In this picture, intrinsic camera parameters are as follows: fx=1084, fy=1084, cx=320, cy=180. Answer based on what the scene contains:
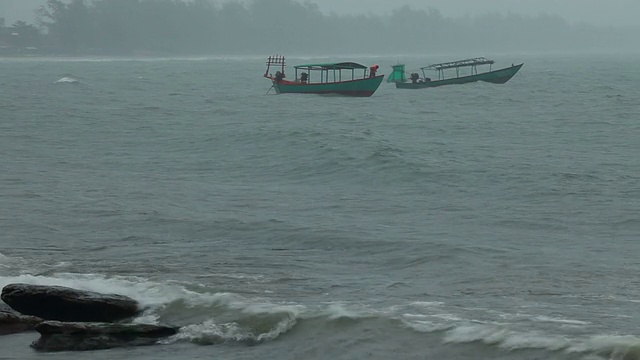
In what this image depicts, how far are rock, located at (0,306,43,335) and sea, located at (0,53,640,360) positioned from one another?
190 mm

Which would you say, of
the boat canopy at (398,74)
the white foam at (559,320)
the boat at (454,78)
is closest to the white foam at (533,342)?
the white foam at (559,320)

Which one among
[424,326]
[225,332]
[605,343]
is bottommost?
[225,332]

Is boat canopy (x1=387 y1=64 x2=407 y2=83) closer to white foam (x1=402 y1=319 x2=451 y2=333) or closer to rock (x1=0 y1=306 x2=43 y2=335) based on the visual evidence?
white foam (x1=402 y1=319 x2=451 y2=333)

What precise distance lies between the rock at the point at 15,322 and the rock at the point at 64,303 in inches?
9.0

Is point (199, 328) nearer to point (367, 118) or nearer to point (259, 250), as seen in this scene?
point (259, 250)

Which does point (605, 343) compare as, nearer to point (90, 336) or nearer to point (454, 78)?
point (90, 336)

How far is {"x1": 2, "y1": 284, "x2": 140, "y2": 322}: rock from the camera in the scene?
12609 mm

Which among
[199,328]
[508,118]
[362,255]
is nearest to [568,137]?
[508,118]

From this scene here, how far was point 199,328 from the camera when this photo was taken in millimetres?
12477

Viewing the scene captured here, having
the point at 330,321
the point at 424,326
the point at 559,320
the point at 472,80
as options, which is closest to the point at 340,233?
the point at 330,321

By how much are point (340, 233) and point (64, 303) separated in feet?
21.3

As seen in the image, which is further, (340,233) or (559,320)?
(340,233)

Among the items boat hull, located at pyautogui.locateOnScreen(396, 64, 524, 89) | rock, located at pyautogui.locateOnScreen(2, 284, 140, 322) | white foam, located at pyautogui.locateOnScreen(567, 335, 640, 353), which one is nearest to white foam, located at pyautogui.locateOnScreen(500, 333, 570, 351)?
white foam, located at pyautogui.locateOnScreen(567, 335, 640, 353)

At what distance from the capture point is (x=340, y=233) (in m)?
18.2
